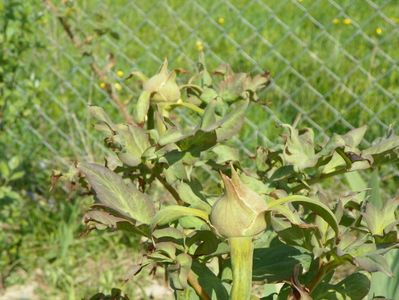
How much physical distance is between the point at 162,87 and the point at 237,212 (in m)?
0.41

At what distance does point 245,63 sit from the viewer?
3615 millimetres

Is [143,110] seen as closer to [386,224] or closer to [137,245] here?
[386,224]

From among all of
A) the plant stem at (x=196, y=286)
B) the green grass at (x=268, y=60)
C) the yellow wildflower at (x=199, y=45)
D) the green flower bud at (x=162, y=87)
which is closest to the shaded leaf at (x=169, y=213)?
the plant stem at (x=196, y=286)

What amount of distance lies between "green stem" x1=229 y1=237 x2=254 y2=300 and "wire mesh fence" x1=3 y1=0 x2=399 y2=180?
1.90 m

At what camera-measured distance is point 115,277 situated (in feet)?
8.73

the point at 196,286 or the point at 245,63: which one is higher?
the point at 245,63

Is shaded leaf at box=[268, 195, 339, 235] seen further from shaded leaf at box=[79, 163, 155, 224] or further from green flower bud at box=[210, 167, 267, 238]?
shaded leaf at box=[79, 163, 155, 224]

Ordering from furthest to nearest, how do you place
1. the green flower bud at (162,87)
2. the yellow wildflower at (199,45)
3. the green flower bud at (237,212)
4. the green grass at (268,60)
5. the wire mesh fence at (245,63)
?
the yellow wildflower at (199,45) < the green grass at (268,60) < the wire mesh fence at (245,63) < the green flower bud at (162,87) < the green flower bud at (237,212)

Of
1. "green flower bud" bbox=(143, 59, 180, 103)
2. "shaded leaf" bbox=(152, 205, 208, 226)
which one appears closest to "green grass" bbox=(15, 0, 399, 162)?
"green flower bud" bbox=(143, 59, 180, 103)

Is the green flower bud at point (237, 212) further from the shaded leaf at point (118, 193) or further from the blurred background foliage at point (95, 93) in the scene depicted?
the blurred background foliage at point (95, 93)

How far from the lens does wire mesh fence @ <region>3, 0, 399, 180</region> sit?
2969mm

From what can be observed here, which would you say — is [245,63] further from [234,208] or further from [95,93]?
[234,208]

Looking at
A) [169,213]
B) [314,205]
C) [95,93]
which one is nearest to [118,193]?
[169,213]

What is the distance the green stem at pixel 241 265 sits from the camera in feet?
2.75
